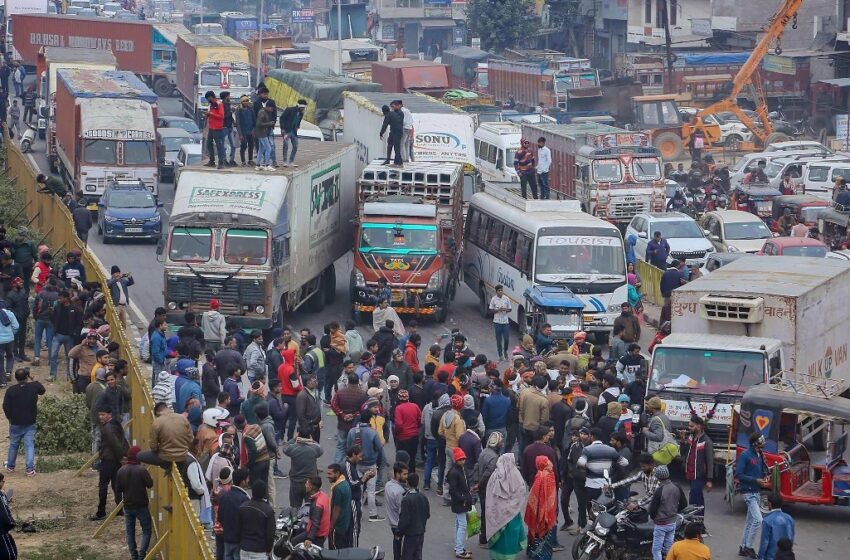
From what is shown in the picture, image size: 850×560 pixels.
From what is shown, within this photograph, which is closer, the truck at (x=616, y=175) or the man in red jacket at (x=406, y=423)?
the man in red jacket at (x=406, y=423)

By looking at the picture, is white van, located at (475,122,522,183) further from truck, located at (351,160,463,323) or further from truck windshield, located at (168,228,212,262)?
truck windshield, located at (168,228,212,262)

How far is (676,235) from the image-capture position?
38125 millimetres

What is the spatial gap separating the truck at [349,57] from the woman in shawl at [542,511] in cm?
5308

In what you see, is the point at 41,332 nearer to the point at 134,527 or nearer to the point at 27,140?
the point at 134,527

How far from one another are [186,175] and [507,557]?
1459cm

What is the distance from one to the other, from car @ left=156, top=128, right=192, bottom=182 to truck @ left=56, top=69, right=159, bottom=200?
181 inches

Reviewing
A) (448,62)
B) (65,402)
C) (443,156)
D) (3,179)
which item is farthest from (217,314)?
(448,62)

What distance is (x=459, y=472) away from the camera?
18.0 meters

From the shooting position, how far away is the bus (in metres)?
30.5

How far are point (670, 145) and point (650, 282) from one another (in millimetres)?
22978

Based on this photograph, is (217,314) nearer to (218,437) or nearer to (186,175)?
(186,175)

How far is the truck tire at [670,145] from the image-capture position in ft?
190

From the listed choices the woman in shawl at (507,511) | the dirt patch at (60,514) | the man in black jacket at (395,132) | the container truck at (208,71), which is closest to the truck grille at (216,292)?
the man in black jacket at (395,132)

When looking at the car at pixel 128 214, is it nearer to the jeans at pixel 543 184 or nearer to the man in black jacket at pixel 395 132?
the man in black jacket at pixel 395 132
